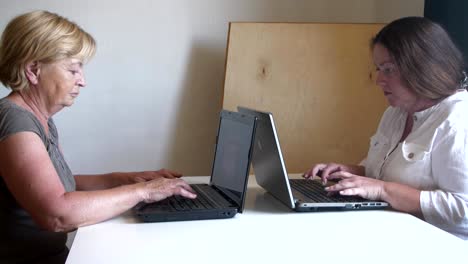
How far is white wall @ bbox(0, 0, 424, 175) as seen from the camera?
89.3 inches

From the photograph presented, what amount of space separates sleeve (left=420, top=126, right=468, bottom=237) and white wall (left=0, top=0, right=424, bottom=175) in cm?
109

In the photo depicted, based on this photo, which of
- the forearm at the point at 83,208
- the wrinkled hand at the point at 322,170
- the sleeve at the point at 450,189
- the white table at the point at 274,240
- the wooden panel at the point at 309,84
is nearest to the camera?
the white table at the point at 274,240

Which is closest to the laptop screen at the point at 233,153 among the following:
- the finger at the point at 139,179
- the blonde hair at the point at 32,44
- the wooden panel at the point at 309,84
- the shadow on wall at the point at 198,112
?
the finger at the point at 139,179

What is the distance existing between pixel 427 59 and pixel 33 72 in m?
1.12

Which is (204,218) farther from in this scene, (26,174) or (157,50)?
(157,50)

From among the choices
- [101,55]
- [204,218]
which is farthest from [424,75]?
[101,55]

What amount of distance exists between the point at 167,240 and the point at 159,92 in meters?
1.39

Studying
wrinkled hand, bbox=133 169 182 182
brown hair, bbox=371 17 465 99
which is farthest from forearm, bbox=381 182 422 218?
wrinkled hand, bbox=133 169 182 182

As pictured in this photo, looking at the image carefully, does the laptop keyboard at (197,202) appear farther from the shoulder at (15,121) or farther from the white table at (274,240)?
the shoulder at (15,121)

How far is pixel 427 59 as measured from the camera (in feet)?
4.87

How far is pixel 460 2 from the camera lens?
1901 millimetres

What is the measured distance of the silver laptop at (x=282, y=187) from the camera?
1.26 m

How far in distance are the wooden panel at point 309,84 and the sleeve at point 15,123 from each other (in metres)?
1.13

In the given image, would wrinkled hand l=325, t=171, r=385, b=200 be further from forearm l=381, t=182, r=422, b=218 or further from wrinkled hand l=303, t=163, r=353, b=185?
wrinkled hand l=303, t=163, r=353, b=185
